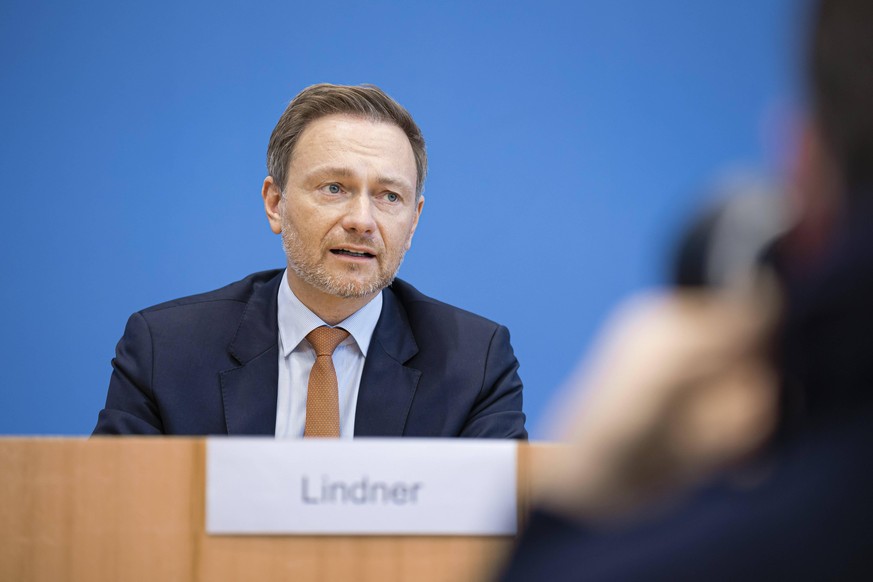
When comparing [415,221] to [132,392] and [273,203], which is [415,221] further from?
[132,392]

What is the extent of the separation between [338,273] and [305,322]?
4.9 inches

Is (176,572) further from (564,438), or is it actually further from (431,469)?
(564,438)

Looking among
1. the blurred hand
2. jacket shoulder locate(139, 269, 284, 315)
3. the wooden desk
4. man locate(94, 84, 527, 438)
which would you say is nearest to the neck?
man locate(94, 84, 527, 438)

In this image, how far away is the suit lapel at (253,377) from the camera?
1.74 meters

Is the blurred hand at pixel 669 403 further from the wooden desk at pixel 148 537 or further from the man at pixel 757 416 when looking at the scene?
the wooden desk at pixel 148 537

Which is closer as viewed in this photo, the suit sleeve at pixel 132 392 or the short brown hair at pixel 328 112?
the suit sleeve at pixel 132 392

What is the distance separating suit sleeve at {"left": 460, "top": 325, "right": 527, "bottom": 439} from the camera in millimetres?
1752

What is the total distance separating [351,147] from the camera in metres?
2.02

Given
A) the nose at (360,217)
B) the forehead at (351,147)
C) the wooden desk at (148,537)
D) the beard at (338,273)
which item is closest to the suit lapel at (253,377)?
the beard at (338,273)

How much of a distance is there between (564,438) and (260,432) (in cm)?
143

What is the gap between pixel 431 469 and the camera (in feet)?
3.16

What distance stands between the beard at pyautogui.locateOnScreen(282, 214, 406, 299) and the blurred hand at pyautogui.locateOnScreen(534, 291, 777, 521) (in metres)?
1.61

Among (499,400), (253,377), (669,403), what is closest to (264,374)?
(253,377)

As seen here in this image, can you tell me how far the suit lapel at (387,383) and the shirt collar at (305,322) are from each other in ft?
0.07
